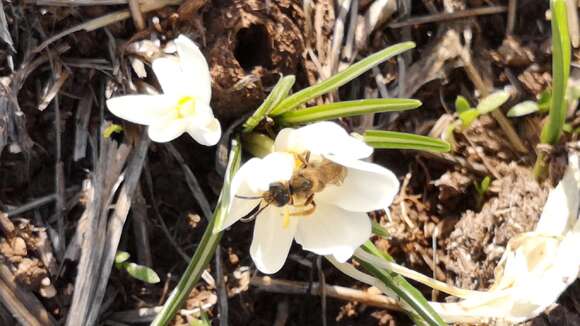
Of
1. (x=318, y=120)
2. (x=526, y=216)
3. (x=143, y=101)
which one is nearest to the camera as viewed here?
(x=143, y=101)

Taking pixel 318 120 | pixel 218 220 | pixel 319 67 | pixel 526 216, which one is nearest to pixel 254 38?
pixel 319 67

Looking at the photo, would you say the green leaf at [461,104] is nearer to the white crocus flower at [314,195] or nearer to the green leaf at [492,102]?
the green leaf at [492,102]

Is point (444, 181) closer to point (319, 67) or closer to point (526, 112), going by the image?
point (526, 112)

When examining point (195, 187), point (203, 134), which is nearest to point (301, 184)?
point (203, 134)

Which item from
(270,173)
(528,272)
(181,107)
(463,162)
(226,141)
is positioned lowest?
(528,272)

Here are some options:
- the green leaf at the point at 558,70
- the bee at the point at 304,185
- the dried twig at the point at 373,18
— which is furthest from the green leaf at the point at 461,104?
the bee at the point at 304,185

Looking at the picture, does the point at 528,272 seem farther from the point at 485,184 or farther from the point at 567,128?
the point at 567,128

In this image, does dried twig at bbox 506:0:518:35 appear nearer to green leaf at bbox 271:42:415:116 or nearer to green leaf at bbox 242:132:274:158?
green leaf at bbox 271:42:415:116
